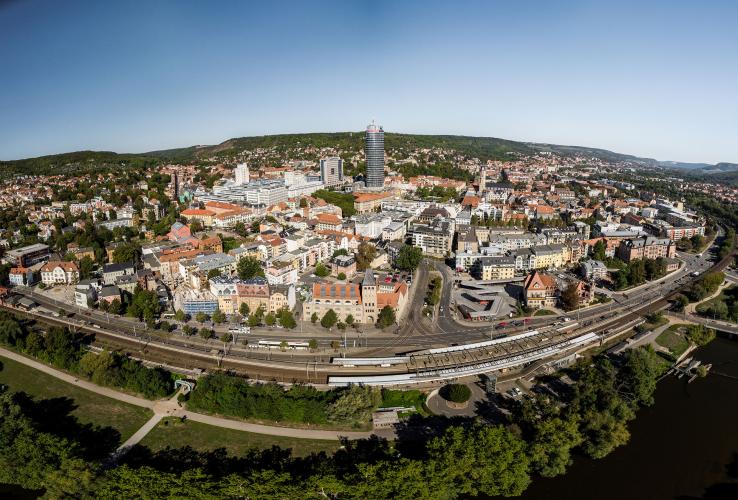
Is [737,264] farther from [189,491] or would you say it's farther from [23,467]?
[23,467]

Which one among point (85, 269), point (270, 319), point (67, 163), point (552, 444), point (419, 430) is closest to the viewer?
point (552, 444)

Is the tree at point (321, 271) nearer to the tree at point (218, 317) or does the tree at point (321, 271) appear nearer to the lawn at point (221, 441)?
the tree at point (218, 317)

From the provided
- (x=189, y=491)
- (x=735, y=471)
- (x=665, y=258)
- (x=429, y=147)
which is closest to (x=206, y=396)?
(x=189, y=491)

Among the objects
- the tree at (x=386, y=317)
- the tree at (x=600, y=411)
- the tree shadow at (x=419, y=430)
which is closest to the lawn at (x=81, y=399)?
the tree shadow at (x=419, y=430)

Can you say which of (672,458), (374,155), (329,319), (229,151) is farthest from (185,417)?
(229,151)

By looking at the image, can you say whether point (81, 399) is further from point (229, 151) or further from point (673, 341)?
point (229, 151)

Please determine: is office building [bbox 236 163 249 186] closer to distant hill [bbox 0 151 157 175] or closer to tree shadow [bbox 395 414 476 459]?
distant hill [bbox 0 151 157 175]
